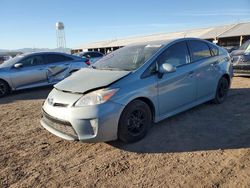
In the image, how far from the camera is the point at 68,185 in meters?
3.31

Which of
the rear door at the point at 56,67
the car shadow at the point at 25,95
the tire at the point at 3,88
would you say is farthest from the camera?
the rear door at the point at 56,67

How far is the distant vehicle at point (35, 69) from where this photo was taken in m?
9.59

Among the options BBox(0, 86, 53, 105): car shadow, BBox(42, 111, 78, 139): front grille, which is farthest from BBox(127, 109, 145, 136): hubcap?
BBox(0, 86, 53, 105): car shadow

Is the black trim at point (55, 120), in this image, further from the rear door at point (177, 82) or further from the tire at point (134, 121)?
the rear door at point (177, 82)

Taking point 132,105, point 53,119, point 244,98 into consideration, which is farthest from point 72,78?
point 244,98

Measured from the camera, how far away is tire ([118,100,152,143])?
417cm

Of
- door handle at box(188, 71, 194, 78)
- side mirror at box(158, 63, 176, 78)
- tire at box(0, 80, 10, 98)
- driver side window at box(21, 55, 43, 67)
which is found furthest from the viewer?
driver side window at box(21, 55, 43, 67)

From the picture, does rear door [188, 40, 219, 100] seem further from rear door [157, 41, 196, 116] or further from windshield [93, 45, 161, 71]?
windshield [93, 45, 161, 71]

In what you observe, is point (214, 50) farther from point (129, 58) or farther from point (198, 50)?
point (129, 58)

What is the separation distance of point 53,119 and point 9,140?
121 centimetres

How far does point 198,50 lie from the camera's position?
19.3 feet

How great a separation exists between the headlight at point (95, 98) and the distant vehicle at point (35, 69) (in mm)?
6445

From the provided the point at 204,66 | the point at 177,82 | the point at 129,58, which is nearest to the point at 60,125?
the point at 129,58

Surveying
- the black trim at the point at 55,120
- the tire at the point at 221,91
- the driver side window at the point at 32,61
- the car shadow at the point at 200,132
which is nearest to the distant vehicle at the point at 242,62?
the tire at the point at 221,91
